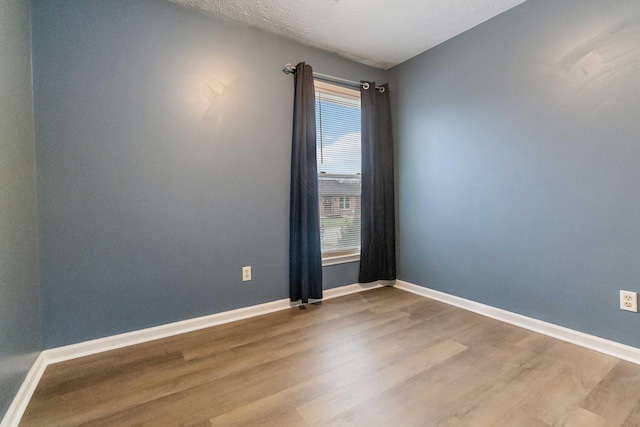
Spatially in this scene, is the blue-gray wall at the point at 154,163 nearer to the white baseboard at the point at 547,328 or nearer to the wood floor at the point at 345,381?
the wood floor at the point at 345,381

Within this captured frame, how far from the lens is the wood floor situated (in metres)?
1.26

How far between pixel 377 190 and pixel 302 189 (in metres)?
0.97

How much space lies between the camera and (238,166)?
2.35 meters

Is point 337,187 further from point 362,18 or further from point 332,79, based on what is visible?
point 362,18

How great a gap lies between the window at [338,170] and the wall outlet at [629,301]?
2.00 m

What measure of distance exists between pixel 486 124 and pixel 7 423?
3490 millimetres

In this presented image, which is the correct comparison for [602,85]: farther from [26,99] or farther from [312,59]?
[26,99]

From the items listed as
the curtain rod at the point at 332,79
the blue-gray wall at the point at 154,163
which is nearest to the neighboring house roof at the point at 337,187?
the blue-gray wall at the point at 154,163

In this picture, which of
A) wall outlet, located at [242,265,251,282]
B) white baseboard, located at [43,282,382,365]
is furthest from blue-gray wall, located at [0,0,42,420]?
wall outlet, located at [242,265,251,282]

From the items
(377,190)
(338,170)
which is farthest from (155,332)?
(377,190)

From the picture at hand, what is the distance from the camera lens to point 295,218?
8.36ft

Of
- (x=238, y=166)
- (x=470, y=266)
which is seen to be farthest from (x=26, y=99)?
(x=470, y=266)

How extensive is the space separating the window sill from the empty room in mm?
25

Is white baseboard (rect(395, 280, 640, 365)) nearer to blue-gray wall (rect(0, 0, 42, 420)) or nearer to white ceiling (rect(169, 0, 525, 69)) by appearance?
white ceiling (rect(169, 0, 525, 69))
